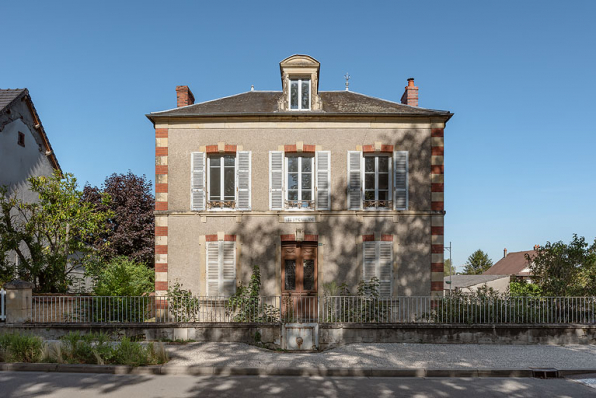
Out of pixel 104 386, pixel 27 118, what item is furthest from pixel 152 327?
pixel 27 118

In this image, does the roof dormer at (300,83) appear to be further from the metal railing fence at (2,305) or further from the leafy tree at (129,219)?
the leafy tree at (129,219)

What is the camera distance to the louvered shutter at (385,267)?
1302 cm

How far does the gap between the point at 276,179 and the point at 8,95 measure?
12.1m

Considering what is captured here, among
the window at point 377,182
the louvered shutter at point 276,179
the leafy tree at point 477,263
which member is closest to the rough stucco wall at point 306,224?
the louvered shutter at point 276,179

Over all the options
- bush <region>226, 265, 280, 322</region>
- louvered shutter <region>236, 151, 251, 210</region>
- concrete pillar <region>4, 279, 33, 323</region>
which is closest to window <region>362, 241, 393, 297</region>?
bush <region>226, 265, 280, 322</region>

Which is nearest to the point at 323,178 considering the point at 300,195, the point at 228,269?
the point at 300,195

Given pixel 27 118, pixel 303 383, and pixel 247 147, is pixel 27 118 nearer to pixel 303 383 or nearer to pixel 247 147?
pixel 247 147

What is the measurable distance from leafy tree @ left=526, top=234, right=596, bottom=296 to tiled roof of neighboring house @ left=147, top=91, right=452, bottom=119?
560cm

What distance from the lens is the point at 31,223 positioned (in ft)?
42.0

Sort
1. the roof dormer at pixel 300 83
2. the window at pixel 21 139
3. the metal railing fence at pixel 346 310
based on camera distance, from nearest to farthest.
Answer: the metal railing fence at pixel 346 310
the roof dormer at pixel 300 83
the window at pixel 21 139

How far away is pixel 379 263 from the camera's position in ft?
43.0

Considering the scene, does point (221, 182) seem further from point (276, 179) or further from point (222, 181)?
point (276, 179)

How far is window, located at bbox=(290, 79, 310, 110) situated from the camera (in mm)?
13758

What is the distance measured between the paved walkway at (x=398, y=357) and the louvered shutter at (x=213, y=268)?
3.10 m
